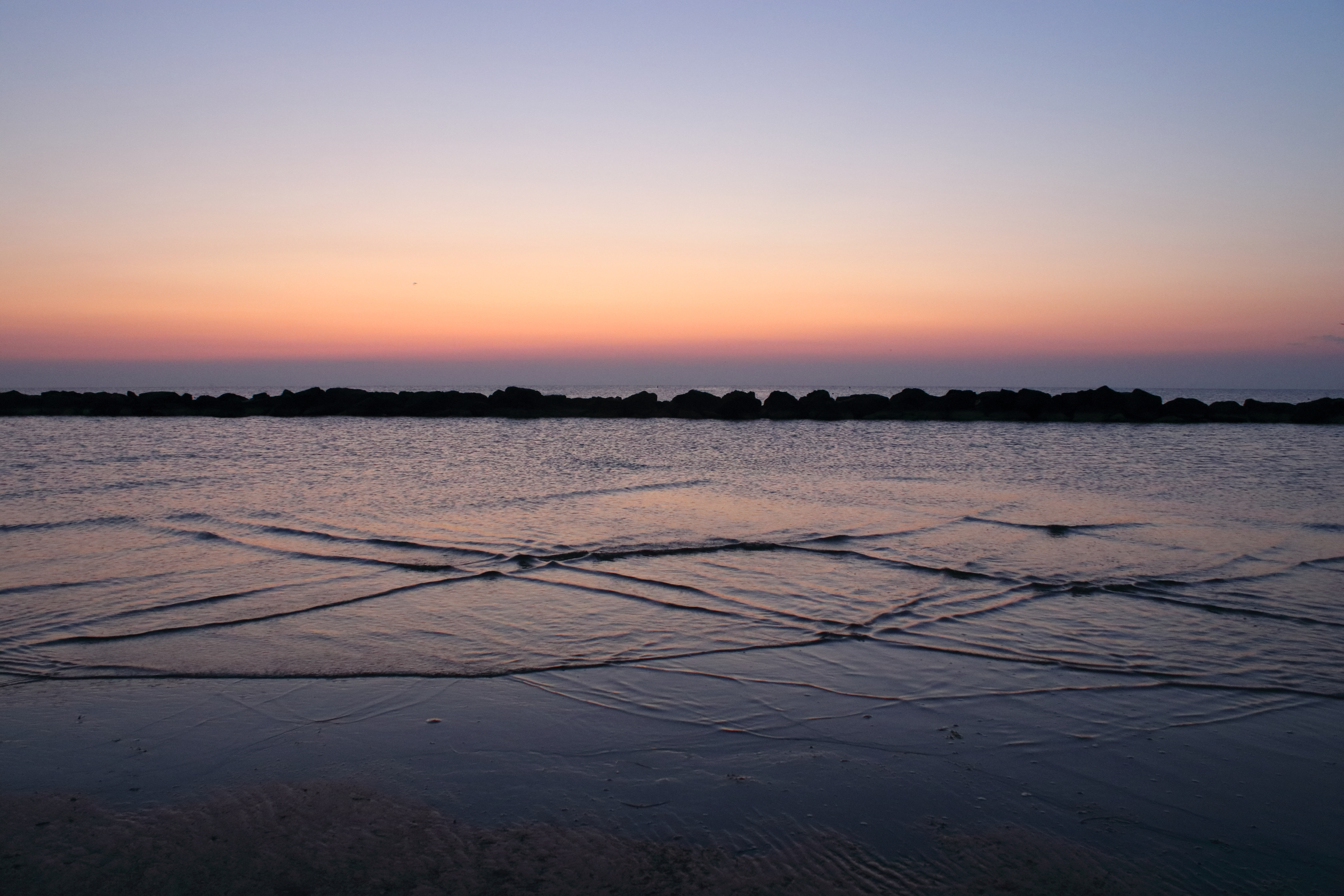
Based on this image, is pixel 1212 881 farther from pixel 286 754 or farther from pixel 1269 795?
pixel 286 754

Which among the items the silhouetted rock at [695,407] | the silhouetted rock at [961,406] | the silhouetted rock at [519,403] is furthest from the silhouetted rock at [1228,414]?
the silhouetted rock at [519,403]

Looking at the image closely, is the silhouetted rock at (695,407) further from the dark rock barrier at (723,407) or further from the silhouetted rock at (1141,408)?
the silhouetted rock at (1141,408)

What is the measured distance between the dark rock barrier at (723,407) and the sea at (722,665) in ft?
95.6

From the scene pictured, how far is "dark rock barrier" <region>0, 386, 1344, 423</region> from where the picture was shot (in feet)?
139

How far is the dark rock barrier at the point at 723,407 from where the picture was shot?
42.2 metres

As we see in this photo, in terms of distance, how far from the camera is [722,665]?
245 inches

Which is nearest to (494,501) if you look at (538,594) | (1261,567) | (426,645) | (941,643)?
(538,594)

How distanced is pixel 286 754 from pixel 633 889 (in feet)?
7.60

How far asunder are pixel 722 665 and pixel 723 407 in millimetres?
40575

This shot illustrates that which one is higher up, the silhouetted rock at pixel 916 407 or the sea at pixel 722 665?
the silhouetted rock at pixel 916 407

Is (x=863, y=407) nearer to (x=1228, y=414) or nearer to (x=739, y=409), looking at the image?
(x=739, y=409)

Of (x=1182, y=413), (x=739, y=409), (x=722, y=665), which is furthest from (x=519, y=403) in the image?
(x=722, y=665)

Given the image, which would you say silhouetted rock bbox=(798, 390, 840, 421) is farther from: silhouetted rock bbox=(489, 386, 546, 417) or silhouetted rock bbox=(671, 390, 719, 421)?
silhouetted rock bbox=(489, 386, 546, 417)

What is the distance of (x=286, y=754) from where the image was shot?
4.49m
